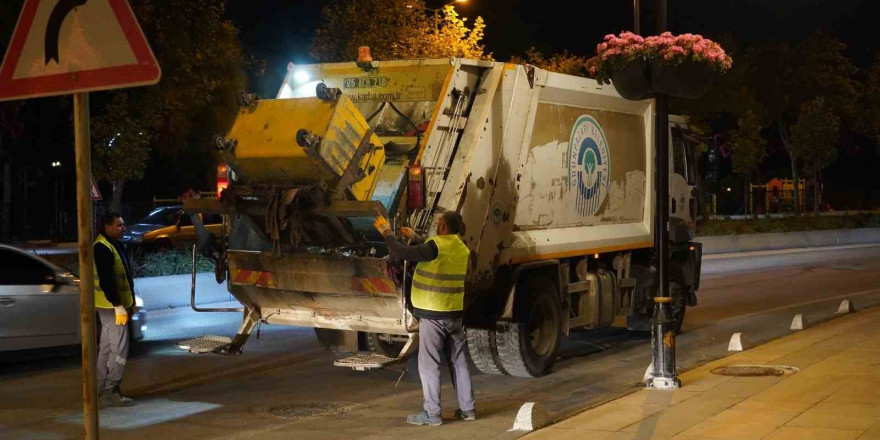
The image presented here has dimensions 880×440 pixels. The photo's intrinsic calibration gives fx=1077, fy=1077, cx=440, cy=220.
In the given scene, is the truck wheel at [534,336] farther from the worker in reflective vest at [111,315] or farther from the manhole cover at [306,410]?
the worker in reflective vest at [111,315]

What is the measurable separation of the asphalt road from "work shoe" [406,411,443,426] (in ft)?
0.23

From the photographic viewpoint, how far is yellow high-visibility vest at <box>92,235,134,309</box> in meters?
8.91

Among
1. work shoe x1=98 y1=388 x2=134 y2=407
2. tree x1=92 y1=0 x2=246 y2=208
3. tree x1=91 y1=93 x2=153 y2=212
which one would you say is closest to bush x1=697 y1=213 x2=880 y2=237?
tree x1=92 y1=0 x2=246 y2=208

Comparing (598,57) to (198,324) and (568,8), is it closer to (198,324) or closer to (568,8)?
(198,324)

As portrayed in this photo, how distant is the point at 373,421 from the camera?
8414 mm

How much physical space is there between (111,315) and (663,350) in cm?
464

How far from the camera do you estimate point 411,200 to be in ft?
29.4

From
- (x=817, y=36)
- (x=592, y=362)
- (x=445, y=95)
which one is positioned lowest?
(x=592, y=362)

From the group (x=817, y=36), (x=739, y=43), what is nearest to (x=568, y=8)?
(x=739, y=43)

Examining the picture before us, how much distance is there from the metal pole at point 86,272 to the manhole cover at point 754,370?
6.88m

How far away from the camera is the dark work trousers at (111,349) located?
8867 mm

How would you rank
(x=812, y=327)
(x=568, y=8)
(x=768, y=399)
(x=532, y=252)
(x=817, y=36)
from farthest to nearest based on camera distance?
(x=568, y=8) < (x=817, y=36) < (x=812, y=327) < (x=532, y=252) < (x=768, y=399)

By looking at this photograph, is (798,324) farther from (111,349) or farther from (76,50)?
(76,50)

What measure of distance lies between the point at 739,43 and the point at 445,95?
43431mm
